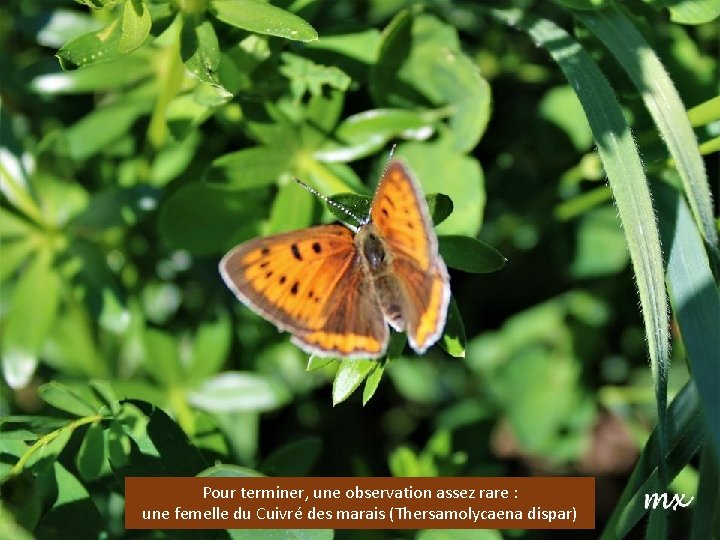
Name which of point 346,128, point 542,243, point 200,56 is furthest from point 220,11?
point 542,243

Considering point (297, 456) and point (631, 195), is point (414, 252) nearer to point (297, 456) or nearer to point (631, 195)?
point (631, 195)

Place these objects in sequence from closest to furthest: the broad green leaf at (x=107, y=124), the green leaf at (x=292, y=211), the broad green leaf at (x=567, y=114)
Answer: the green leaf at (x=292, y=211) < the broad green leaf at (x=107, y=124) < the broad green leaf at (x=567, y=114)

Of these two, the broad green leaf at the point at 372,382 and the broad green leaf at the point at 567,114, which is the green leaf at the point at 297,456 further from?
the broad green leaf at the point at 567,114

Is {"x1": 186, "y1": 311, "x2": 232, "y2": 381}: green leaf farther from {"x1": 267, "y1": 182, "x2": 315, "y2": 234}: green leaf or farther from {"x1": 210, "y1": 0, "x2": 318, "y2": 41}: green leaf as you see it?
{"x1": 210, "y1": 0, "x2": 318, "y2": 41}: green leaf

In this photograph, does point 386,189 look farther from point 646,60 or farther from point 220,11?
point 646,60

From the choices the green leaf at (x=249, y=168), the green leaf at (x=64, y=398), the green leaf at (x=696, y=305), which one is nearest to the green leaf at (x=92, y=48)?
the green leaf at (x=249, y=168)

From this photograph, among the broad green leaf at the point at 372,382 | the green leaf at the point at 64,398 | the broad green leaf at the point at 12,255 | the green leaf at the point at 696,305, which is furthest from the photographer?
the broad green leaf at the point at 12,255
